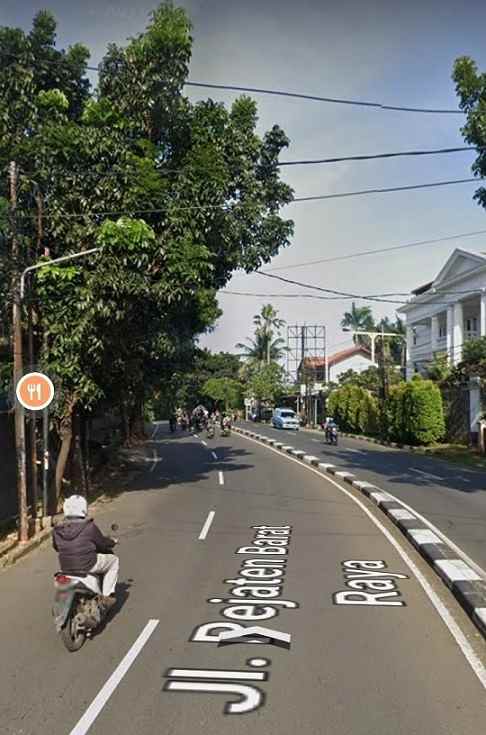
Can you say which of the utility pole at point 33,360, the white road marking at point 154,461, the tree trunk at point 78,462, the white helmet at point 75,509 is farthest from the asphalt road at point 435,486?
the tree trunk at point 78,462

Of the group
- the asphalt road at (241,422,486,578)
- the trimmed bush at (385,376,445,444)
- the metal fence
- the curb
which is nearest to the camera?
the curb

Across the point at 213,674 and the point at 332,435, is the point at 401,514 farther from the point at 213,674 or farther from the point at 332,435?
the point at 332,435

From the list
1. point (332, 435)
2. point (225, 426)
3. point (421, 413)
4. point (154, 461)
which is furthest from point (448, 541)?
point (225, 426)

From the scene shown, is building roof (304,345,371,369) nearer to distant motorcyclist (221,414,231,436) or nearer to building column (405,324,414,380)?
building column (405,324,414,380)

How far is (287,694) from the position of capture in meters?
5.37

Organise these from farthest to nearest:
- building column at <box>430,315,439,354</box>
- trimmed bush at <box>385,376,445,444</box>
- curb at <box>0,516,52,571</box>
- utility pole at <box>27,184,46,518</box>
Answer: building column at <box>430,315,439,354</box>, trimmed bush at <box>385,376,445,444</box>, utility pole at <box>27,184,46,518</box>, curb at <box>0,516,52,571</box>

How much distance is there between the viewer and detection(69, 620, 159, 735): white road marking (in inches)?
192

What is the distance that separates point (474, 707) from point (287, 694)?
4.34 feet

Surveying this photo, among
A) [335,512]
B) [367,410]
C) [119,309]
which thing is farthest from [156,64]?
[367,410]

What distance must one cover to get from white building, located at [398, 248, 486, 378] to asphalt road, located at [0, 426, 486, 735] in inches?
1370

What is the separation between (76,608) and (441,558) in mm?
5316

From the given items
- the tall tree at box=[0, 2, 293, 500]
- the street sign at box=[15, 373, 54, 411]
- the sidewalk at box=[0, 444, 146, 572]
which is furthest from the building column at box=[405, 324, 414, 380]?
the street sign at box=[15, 373, 54, 411]

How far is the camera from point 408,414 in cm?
3788

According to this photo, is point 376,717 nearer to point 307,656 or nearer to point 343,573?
point 307,656
